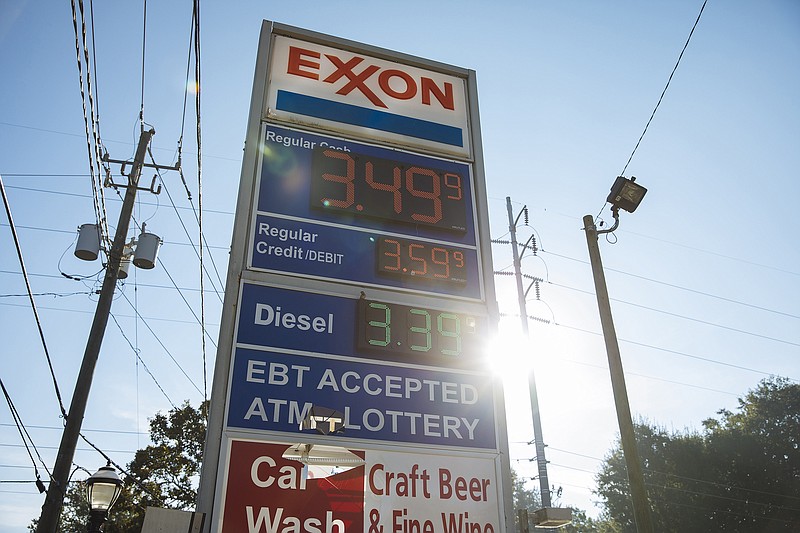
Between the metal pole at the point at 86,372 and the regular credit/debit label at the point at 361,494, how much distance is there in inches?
241

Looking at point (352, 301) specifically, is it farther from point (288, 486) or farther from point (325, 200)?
point (288, 486)

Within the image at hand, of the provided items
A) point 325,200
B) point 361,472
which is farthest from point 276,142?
point 361,472

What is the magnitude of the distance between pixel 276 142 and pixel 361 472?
3.59 meters

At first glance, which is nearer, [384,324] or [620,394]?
[384,324]

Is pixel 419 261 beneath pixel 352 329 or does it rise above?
above

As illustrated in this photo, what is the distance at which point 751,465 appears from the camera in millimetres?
32031

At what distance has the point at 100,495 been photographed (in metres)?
7.95

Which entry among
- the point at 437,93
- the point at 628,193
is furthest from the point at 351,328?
the point at 628,193

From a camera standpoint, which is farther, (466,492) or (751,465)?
(751,465)

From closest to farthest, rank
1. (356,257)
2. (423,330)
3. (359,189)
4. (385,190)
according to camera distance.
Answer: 1. (423,330)
2. (356,257)
3. (359,189)
4. (385,190)

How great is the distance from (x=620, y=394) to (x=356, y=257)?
550cm

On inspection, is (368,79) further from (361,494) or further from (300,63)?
(361,494)

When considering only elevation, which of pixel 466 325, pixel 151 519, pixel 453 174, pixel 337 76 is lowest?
pixel 151 519

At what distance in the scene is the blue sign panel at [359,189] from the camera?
6.50 metres
